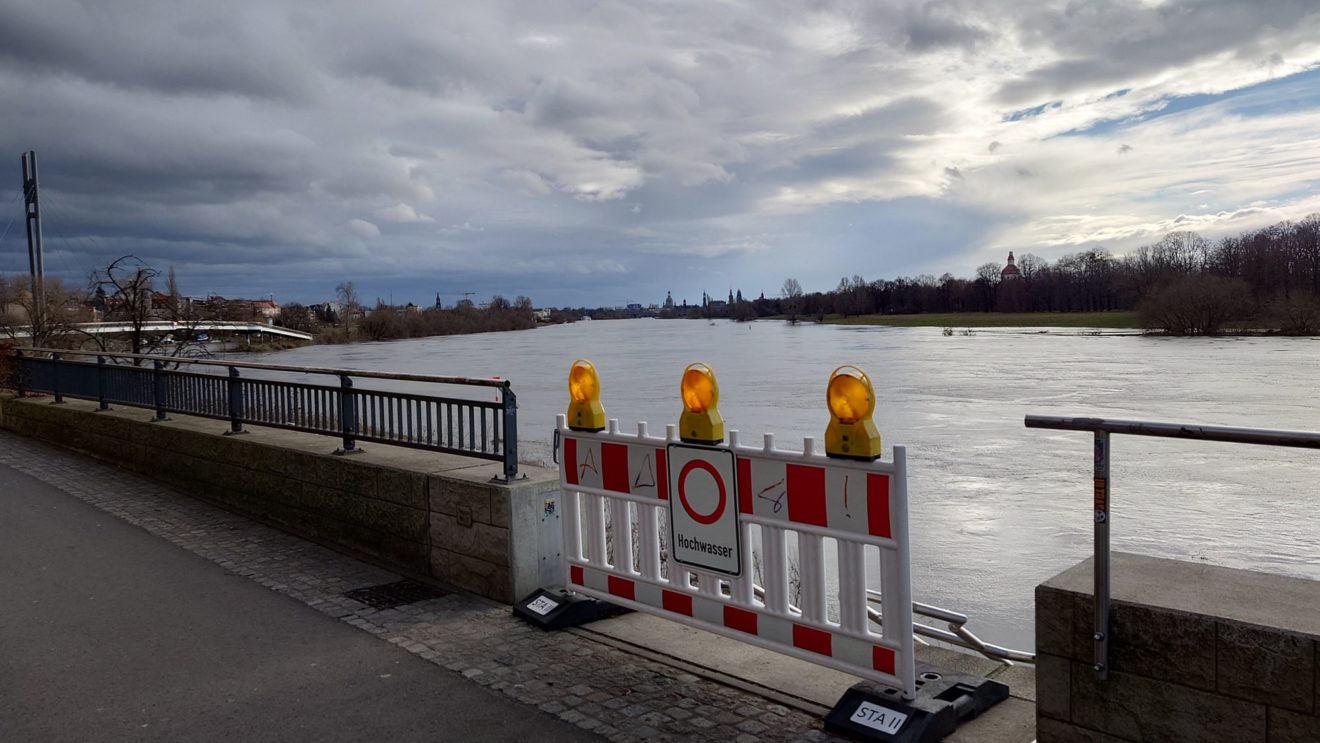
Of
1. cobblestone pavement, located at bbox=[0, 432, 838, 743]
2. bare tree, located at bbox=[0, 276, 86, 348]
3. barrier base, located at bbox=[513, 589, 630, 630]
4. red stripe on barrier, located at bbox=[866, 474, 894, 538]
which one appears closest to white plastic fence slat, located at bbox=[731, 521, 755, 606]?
cobblestone pavement, located at bbox=[0, 432, 838, 743]

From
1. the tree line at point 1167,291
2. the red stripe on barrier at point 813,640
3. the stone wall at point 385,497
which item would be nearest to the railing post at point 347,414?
the stone wall at point 385,497

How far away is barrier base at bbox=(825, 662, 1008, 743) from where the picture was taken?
377 cm

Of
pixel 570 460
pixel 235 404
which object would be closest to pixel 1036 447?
pixel 235 404

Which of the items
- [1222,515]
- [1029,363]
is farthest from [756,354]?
[1222,515]

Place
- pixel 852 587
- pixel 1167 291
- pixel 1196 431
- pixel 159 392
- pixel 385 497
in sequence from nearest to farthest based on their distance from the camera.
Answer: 1. pixel 1196 431
2. pixel 852 587
3. pixel 385 497
4. pixel 159 392
5. pixel 1167 291

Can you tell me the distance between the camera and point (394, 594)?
604 centimetres

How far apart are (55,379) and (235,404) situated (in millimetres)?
7388

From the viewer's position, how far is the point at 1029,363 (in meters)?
50.9

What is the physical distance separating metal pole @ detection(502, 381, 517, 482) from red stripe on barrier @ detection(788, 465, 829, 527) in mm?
2120

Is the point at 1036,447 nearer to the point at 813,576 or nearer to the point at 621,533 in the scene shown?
the point at 621,533

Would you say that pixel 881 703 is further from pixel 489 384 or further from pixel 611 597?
pixel 489 384

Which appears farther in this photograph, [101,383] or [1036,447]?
[1036,447]

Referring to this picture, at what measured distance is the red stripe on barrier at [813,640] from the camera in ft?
13.5

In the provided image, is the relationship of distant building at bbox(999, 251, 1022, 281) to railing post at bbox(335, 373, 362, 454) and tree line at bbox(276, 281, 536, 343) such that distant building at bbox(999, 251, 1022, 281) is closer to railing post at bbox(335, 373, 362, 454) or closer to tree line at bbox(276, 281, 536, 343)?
tree line at bbox(276, 281, 536, 343)
